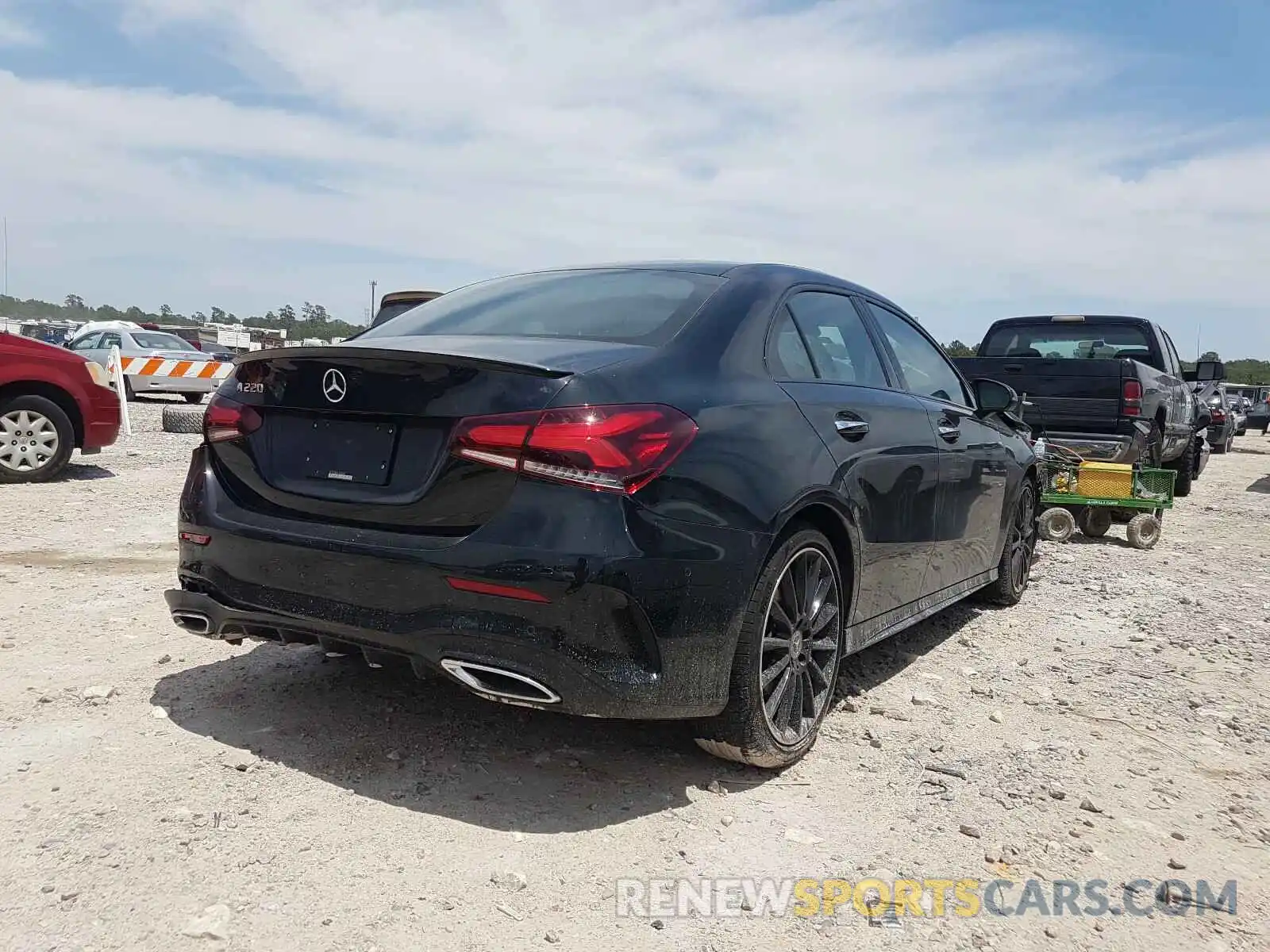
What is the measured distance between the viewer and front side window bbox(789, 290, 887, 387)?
371cm

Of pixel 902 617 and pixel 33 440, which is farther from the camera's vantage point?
pixel 33 440

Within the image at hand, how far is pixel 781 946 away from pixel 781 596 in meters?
1.12

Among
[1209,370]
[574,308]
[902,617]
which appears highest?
[1209,370]

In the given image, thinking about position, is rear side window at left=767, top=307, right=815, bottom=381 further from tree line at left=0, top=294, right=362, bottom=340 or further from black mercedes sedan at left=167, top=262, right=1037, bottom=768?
tree line at left=0, top=294, right=362, bottom=340

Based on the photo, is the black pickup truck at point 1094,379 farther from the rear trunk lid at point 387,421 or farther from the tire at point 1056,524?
the rear trunk lid at point 387,421

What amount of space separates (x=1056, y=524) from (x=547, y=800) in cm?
663

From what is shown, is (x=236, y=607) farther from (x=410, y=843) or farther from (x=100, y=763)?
(x=410, y=843)

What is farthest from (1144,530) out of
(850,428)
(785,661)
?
(785,661)

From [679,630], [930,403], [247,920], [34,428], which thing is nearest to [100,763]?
[247,920]

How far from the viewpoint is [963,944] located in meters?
2.40

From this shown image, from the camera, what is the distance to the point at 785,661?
3.26 m

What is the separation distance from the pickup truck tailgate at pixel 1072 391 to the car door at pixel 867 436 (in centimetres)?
569

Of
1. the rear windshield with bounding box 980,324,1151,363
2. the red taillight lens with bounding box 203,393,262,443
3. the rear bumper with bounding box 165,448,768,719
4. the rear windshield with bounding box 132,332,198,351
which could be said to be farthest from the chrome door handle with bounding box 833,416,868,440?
the rear windshield with bounding box 132,332,198,351

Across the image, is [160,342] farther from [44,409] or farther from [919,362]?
[919,362]
